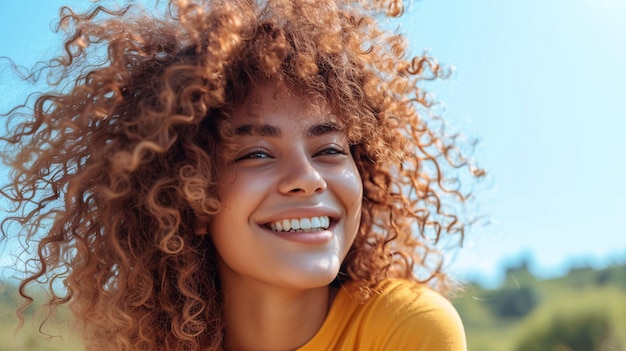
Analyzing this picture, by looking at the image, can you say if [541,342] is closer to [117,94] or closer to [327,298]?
[327,298]

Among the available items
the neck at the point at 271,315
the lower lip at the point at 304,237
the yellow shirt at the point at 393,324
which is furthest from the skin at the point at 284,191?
the yellow shirt at the point at 393,324

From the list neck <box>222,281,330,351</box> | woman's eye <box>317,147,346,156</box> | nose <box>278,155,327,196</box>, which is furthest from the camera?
neck <box>222,281,330,351</box>

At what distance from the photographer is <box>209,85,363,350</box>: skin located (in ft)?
7.18

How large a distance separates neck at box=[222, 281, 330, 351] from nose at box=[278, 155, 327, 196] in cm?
43

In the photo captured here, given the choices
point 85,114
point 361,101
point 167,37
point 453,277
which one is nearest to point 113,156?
point 85,114

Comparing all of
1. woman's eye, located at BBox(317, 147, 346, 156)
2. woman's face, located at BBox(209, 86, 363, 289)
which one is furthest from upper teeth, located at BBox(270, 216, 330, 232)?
woman's eye, located at BBox(317, 147, 346, 156)

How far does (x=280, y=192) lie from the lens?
2191 mm

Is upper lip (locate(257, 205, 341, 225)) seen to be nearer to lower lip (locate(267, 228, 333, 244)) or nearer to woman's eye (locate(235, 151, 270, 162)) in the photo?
lower lip (locate(267, 228, 333, 244))

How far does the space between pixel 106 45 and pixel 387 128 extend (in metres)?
1.05

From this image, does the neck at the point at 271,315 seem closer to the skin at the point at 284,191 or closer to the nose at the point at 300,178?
the skin at the point at 284,191

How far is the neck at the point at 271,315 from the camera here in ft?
8.02

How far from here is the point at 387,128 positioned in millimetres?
2582

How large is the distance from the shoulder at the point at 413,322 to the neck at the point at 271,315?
204 mm

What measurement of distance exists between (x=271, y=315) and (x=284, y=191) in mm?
528
